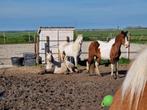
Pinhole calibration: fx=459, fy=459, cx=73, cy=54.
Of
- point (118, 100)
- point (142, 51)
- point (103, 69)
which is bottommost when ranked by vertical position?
point (103, 69)

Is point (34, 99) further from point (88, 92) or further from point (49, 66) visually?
point (49, 66)

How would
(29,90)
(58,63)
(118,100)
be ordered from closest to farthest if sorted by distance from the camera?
1. (118,100)
2. (29,90)
3. (58,63)

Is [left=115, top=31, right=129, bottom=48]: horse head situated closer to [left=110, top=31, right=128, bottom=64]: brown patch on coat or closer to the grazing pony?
[left=110, top=31, right=128, bottom=64]: brown patch on coat

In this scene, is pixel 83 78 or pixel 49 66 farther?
pixel 49 66

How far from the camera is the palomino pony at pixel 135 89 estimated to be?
1.08 metres

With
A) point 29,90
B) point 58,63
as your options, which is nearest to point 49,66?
point 58,63

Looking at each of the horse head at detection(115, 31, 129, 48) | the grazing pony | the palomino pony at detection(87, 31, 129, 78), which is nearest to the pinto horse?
the palomino pony at detection(87, 31, 129, 78)

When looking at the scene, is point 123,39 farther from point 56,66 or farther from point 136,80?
point 136,80

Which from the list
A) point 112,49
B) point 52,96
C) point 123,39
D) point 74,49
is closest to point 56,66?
point 74,49

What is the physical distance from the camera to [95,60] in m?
16.8

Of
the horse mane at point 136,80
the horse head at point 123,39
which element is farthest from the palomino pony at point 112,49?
the horse mane at point 136,80

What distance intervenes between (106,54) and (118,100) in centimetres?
1498

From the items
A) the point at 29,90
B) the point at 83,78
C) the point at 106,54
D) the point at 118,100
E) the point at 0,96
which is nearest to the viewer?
the point at 118,100

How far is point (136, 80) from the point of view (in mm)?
1125
